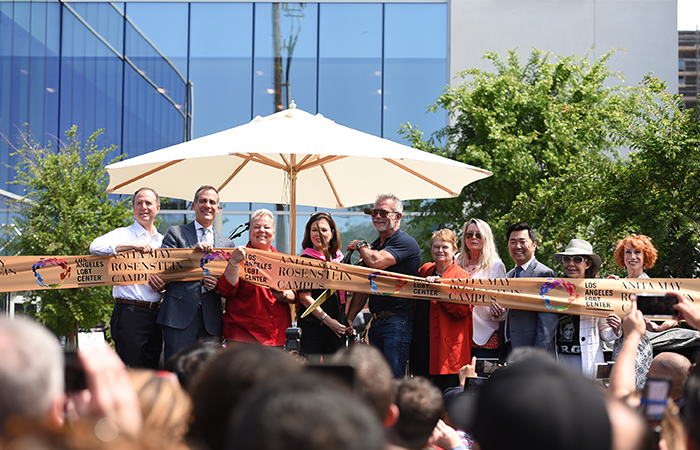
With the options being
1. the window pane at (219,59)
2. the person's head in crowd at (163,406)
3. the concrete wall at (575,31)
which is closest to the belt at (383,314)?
the person's head in crowd at (163,406)

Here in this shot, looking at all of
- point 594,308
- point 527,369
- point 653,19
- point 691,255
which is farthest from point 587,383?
point 653,19

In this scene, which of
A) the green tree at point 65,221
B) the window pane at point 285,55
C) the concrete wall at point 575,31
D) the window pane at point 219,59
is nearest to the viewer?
the green tree at point 65,221

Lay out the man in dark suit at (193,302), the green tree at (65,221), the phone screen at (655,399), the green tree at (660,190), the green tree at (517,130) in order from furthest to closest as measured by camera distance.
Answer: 1. the green tree at (517,130)
2. the green tree at (65,221)
3. the green tree at (660,190)
4. the man in dark suit at (193,302)
5. the phone screen at (655,399)

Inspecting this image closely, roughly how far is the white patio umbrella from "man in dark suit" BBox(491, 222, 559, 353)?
1.00m

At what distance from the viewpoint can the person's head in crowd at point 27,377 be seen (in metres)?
1.42

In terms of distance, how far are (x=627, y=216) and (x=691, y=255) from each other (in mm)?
921

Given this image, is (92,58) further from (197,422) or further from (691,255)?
(197,422)

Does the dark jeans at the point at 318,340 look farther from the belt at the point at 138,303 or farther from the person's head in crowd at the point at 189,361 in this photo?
the person's head in crowd at the point at 189,361

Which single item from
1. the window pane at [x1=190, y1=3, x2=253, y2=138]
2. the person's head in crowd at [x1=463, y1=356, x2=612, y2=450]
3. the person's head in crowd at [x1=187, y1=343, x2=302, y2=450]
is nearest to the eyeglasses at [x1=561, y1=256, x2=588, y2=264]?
the person's head in crowd at [x1=463, y1=356, x2=612, y2=450]

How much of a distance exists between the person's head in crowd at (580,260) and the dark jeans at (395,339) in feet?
5.01

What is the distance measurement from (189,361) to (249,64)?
59.9ft

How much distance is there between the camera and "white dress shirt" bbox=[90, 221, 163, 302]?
5.59 metres

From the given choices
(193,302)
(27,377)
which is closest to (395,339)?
(193,302)

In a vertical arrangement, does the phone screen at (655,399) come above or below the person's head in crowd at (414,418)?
above
